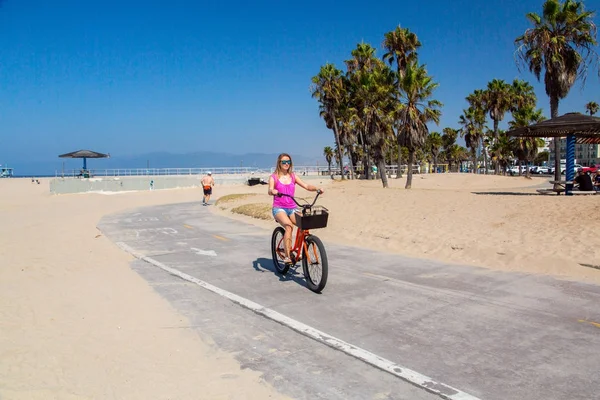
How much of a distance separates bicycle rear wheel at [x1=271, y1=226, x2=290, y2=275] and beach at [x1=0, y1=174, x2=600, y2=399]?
1.62m

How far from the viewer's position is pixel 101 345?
467 cm

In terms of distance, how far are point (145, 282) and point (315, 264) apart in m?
2.79

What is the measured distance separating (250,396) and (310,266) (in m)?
3.36

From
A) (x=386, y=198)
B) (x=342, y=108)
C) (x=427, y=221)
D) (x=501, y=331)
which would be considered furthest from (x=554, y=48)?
(x=501, y=331)

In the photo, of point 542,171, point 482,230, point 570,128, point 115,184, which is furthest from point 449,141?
point 482,230

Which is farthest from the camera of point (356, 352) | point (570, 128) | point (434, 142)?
point (434, 142)

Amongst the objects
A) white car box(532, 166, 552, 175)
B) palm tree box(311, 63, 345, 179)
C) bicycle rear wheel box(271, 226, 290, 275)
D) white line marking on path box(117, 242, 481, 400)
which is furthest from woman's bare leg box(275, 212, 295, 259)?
white car box(532, 166, 552, 175)

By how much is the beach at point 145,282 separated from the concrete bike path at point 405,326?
38 centimetres

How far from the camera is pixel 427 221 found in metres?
13.7

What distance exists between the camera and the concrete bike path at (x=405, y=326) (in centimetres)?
387

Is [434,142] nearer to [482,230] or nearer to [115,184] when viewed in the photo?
[115,184]

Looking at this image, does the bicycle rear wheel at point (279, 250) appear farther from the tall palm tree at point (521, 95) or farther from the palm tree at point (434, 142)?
the palm tree at point (434, 142)

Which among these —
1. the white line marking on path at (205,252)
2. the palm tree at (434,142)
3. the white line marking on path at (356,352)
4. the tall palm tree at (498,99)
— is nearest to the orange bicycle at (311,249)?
the white line marking on path at (356,352)

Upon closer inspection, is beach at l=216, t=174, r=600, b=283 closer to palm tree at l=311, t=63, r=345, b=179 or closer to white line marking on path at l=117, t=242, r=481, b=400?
white line marking on path at l=117, t=242, r=481, b=400
